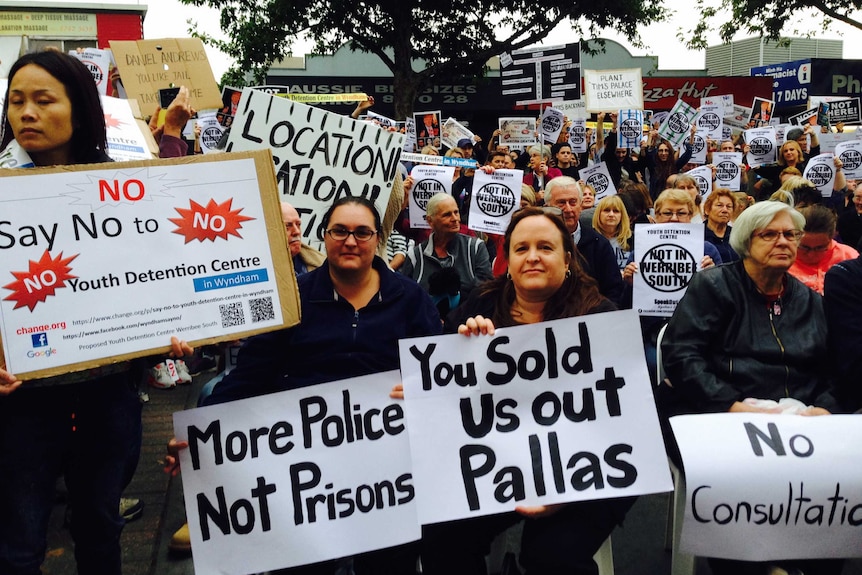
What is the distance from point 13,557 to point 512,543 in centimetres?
218

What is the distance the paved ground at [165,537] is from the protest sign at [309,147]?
5.29ft

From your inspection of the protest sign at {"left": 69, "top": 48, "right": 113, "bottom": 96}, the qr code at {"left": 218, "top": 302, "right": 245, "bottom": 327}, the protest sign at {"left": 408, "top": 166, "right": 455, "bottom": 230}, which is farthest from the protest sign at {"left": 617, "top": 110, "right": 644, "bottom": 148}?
the qr code at {"left": 218, "top": 302, "right": 245, "bottom": 327}

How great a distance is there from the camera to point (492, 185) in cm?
596

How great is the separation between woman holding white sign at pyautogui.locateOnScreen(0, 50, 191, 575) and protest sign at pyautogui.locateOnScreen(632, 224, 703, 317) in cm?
312

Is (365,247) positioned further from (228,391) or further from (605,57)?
(605,57)

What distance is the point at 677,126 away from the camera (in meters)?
9.77

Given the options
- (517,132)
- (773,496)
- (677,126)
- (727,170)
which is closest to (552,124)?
(517,132)

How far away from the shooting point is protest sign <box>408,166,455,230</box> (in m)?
6.02

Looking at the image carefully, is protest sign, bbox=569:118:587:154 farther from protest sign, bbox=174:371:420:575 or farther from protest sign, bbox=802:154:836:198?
protest sign, bbox=174:371:420:575

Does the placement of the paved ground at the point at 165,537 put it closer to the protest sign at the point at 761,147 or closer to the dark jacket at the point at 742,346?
the dark jacket at the point at 742,346

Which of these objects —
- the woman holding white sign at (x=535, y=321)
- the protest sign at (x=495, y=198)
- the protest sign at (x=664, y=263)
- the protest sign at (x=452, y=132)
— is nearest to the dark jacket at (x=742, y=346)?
the woman holding white sign at (x=535, y=321)

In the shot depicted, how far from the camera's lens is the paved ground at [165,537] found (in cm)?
331

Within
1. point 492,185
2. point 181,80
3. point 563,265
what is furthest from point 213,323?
point 181,80

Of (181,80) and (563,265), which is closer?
(563,265)
